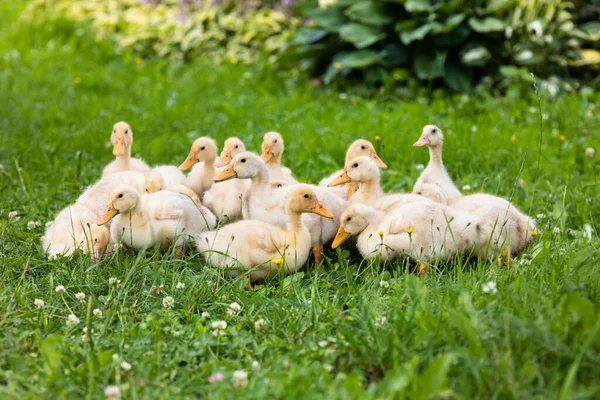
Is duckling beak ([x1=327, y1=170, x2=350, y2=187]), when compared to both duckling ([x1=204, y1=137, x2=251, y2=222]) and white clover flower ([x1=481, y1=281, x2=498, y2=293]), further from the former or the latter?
white clover flower ([x1=481, y1=281, x2=498, y2=293])

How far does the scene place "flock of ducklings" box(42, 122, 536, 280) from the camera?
4.26m

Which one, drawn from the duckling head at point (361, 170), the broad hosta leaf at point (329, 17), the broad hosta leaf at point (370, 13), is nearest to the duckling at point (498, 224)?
the duckling head at point (361, 170)

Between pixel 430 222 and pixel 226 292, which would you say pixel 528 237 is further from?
pixel 226 292

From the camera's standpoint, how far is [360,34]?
880 cm

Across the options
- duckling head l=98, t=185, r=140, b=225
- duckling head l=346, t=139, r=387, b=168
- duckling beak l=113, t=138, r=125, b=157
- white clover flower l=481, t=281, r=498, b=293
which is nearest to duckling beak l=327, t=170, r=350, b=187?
duckling head l=346, t=139, r=387, b=168

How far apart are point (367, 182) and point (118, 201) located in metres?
1.55

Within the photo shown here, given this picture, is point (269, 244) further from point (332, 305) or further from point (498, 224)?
point (498, 224)

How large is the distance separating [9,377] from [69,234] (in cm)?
147

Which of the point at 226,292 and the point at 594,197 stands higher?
the point at 226,292

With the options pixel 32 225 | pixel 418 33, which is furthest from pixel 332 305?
pixel 418 33

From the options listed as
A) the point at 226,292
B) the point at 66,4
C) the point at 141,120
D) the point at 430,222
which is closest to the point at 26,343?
the point at 226,292

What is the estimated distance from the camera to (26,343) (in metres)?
3.51

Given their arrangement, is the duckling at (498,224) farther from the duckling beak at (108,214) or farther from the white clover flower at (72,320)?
the white clover flower at (72,320)

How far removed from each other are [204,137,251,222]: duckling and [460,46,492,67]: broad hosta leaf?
4139 millimetres
